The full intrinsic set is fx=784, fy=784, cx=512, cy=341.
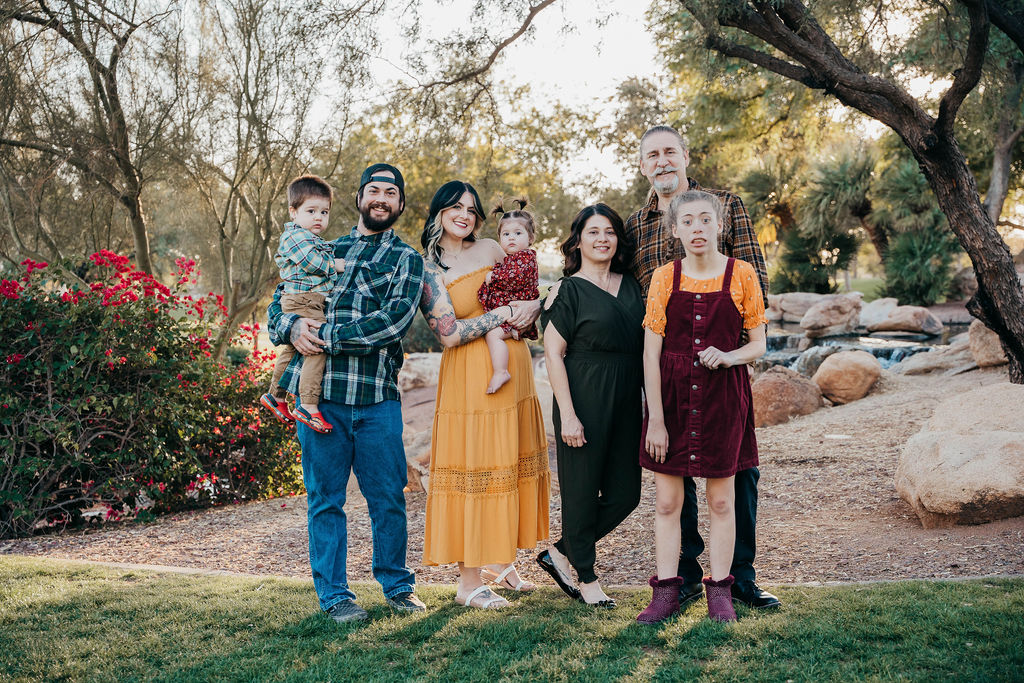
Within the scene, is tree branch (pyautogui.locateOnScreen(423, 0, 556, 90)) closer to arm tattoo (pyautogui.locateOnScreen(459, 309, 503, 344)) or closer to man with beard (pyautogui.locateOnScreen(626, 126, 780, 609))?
man with beard (pyautogui.locateOnScreen(626, 126, 780, 609))

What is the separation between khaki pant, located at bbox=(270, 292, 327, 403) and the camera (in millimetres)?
3516

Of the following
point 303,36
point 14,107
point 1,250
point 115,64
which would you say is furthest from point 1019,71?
point 1,250

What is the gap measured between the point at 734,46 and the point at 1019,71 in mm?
5643

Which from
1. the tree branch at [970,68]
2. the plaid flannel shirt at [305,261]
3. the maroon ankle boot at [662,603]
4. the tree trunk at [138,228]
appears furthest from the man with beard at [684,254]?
the tree trunk at [138,228]

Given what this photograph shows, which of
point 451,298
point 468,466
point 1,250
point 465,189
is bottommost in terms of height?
point 468,466

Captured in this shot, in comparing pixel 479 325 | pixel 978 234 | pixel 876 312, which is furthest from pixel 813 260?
pixel 479 325

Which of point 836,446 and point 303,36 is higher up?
point 303,36

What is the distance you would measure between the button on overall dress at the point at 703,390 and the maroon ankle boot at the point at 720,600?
0.47 meters

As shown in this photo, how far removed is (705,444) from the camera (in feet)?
10.6

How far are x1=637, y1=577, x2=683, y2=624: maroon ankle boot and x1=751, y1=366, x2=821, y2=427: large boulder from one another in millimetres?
5988

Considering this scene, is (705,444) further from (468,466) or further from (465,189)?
(465,189)

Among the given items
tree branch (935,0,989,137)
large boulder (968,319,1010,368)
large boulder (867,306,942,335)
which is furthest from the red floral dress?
large boulder (867,306,942,335)

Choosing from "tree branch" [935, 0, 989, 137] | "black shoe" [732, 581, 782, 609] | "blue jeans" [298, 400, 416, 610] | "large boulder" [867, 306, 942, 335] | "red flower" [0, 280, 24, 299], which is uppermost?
"tree branch" [935, 0, 989, 137]

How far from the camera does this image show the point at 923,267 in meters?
20.6
